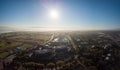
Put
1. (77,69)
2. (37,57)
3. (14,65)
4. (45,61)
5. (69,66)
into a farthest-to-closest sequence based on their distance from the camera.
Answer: (37,57) → (45,61) → (14,65) → (69,66) → (77,69)

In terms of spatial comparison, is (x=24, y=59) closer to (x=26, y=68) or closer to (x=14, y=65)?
(x=14, y=65)

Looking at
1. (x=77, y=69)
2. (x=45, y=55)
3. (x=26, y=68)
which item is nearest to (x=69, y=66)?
(x=77, y=69)

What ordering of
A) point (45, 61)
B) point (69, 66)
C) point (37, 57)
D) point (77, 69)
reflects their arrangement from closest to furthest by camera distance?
point (77, 69) < point (69, 66) < point (45, 61) < point (37, 57)

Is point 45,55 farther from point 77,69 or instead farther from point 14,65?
point 77,69

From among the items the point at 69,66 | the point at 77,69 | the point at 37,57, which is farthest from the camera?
the point at 37,57

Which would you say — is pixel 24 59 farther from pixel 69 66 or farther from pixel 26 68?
pixel 69 66

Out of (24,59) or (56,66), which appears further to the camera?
(24,59)

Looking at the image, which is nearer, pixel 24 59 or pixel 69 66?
pixel 69 66

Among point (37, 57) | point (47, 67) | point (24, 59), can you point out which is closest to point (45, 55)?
point (37, 57)

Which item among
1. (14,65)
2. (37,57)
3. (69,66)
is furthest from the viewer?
(37,57)
